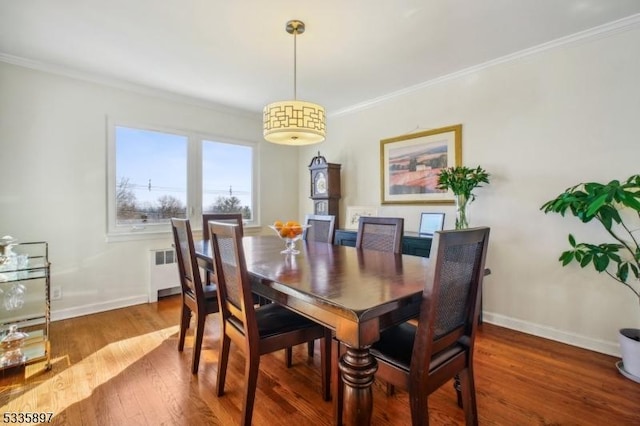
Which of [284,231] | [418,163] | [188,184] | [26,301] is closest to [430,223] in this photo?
[418,163]

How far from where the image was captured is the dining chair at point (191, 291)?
2049 millimetres

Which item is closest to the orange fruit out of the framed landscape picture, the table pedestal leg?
the table pedestal leg

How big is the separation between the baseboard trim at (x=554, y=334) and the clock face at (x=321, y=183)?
91.8 inches

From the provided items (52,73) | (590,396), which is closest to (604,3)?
(590,396)

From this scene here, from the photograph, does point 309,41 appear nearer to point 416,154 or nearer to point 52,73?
point 416,154

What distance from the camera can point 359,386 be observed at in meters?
1.14

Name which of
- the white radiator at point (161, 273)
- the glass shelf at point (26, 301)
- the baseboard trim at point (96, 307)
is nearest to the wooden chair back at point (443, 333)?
the glass shelf at point (26, 301)

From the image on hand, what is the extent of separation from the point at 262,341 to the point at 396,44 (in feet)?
7.98

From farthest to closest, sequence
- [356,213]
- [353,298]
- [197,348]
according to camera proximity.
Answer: [356,213]
[197,348]
[353,298]

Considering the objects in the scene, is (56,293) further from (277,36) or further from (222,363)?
(277,36)

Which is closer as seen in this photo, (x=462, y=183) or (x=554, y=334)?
(x=554, y=334)

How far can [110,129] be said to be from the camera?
10.8 feet

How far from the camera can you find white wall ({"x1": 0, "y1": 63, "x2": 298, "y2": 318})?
2.79 m

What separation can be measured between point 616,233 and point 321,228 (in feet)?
7.37
